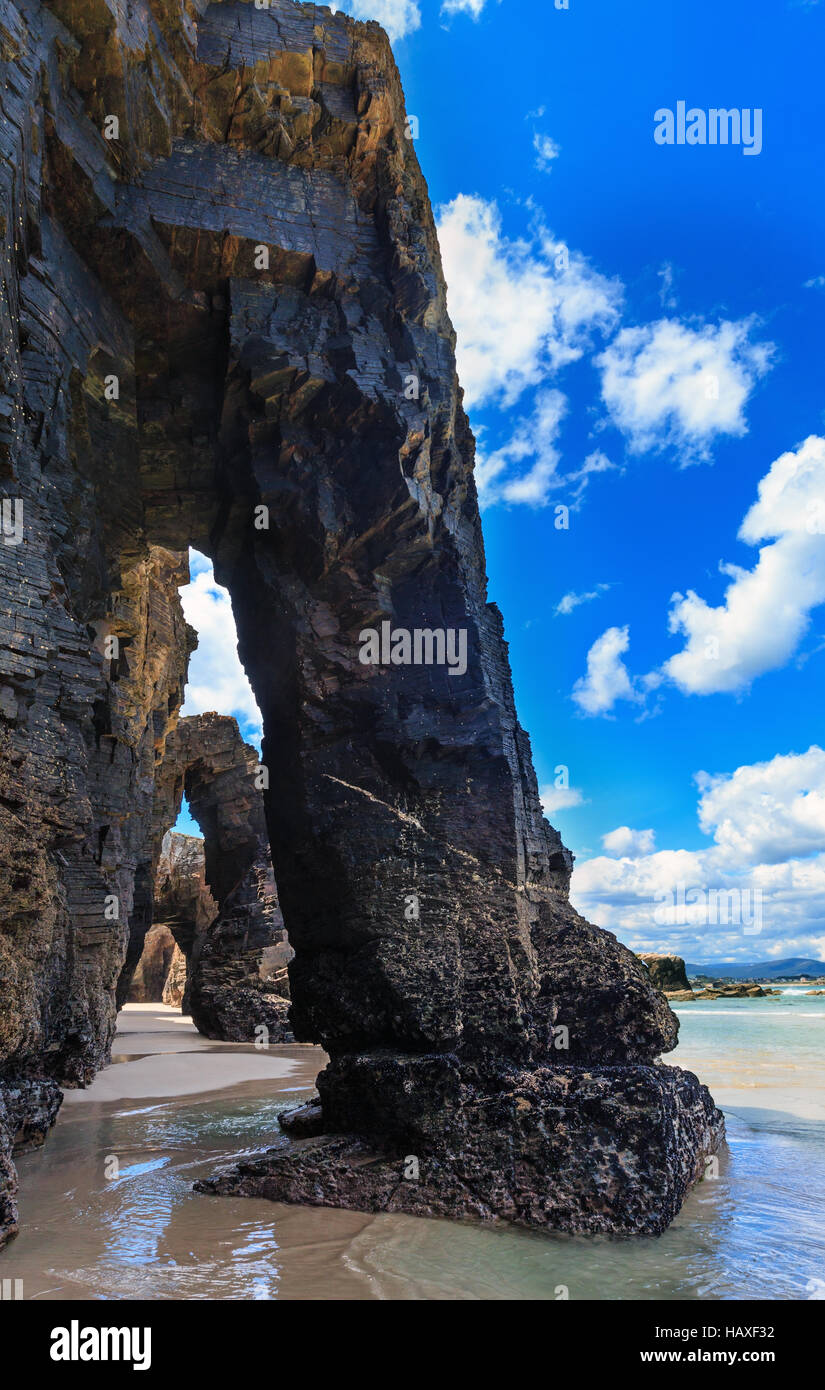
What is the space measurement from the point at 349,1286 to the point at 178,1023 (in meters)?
30.1

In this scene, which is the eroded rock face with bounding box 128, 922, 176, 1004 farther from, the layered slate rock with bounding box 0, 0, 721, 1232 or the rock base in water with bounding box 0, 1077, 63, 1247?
the rock base in water with bounding box 0, 1077, 63, 1247

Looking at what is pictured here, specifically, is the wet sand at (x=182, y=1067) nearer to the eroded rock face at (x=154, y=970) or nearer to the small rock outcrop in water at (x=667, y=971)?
the eroded rock face at (x=154, y=970)

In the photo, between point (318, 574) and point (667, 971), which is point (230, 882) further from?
point (667, 971)

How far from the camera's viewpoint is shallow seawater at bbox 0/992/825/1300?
542 centimetres

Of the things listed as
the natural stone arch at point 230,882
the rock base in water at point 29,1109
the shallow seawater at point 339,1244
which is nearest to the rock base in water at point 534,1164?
the shallow seawater at point 339,1244

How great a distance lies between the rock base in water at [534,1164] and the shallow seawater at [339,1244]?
24 centimetres

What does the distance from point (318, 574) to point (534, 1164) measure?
24.2ft

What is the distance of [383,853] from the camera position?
374 inches

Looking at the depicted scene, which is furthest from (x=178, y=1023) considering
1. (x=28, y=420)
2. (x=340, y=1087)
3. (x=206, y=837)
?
(x=28, y=420)

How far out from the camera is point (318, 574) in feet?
35.3

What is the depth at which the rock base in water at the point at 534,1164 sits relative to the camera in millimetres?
6879

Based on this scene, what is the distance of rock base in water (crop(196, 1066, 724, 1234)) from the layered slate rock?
0.03 meters
